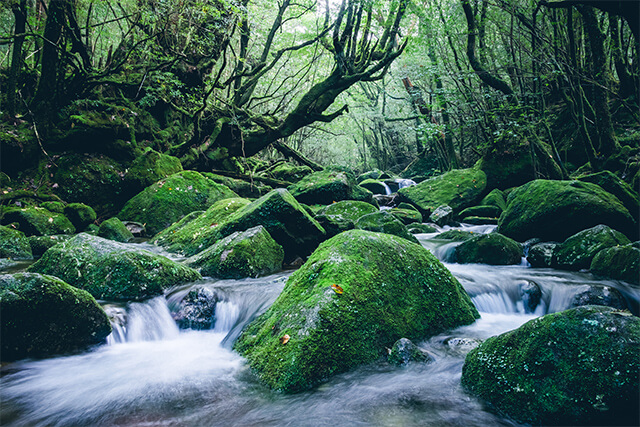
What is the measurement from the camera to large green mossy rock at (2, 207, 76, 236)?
8.15m

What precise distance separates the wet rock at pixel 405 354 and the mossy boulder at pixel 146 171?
1009 cm

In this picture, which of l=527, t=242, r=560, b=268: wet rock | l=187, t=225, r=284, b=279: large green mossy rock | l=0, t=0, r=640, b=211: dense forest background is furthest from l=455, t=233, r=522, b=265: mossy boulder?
l=187, t=225, r=284, b=279: large green mossy rock

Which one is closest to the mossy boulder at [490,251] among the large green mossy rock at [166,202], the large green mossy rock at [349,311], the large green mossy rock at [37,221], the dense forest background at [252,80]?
the large green mossy rock at [349,311]

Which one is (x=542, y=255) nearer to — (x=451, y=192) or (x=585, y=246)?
(x=585, y=246)

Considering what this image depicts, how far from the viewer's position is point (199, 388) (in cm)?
314

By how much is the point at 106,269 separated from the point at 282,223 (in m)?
3.18

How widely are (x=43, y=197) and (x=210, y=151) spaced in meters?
5.93

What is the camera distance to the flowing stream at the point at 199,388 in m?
2.65

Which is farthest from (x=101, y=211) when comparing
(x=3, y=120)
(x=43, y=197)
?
(x=3, y=120)

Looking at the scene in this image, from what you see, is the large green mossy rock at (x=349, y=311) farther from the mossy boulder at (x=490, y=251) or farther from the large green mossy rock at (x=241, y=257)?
the mossy boulder at (x=490, y=251)

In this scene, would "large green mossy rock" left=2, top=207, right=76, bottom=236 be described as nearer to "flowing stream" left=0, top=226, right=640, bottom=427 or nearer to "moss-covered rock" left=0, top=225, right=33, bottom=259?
"moss-covered rock" left=0, top=225, right=33, bottom=259

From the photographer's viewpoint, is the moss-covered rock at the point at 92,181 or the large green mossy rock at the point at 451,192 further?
the large green mossy rock at the point at 451,192

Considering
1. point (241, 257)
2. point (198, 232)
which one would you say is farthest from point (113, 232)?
point (241, 257)

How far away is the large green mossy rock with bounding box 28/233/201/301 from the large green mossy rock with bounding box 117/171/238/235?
533 centimetres
